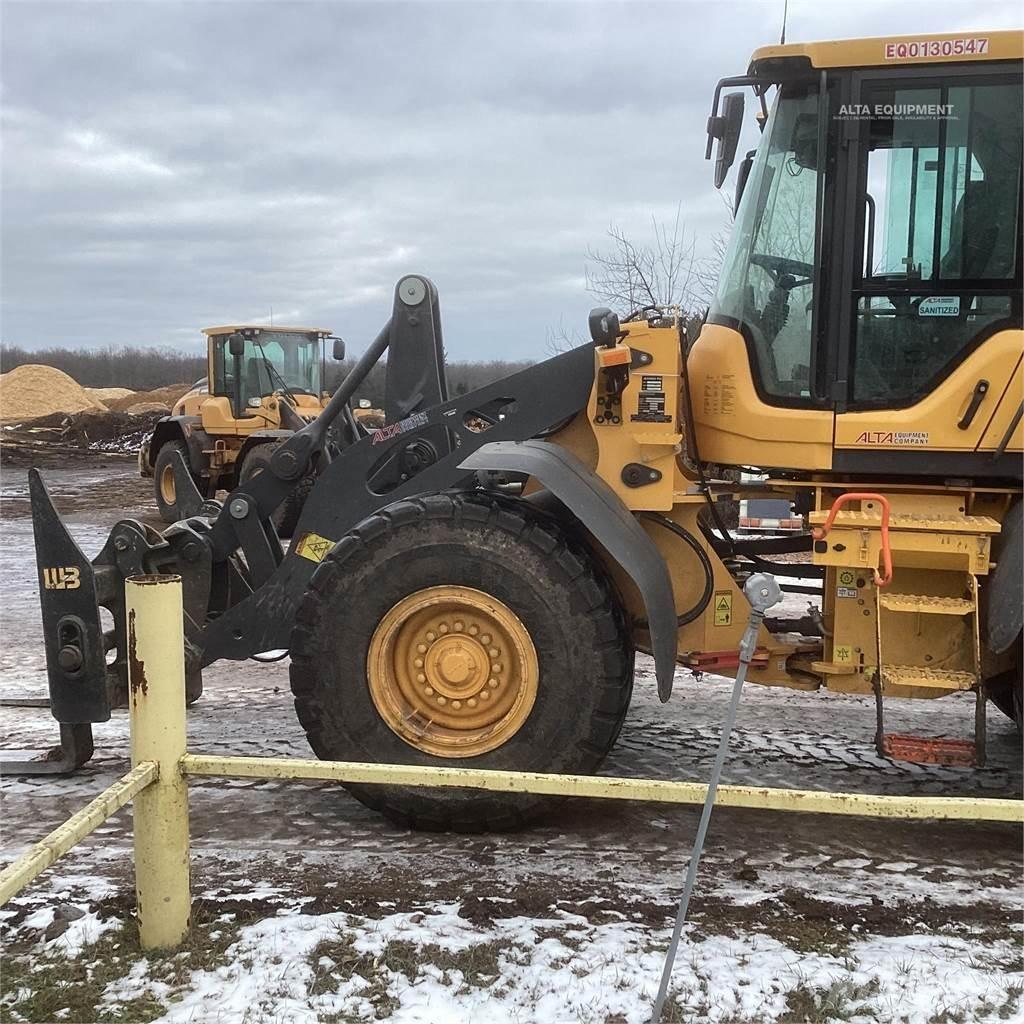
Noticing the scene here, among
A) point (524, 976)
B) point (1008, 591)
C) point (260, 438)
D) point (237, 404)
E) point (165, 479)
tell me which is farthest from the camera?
point (165, 479)

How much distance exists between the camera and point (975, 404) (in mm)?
3785

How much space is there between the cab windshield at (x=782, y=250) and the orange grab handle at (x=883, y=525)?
46 cm

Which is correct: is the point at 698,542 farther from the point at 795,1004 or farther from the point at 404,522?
the point at 795,1004

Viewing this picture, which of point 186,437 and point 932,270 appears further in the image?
point 186,437

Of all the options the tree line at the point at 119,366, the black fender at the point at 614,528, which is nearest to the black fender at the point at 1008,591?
the black fender at the point at 614,528

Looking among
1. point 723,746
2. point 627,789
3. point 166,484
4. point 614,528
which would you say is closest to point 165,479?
point 166,484

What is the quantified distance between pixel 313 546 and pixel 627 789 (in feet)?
6.91

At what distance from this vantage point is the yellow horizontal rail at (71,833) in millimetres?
2289

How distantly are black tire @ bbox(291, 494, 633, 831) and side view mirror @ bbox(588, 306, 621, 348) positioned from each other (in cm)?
75

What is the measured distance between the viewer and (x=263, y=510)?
4.66m

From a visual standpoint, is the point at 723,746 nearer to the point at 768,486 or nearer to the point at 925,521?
the point at 925,521

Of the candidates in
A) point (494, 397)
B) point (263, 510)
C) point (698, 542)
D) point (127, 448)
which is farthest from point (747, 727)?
point (127, 448)

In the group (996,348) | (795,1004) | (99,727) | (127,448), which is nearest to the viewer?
(795,1004)

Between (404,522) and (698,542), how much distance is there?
1.24m
